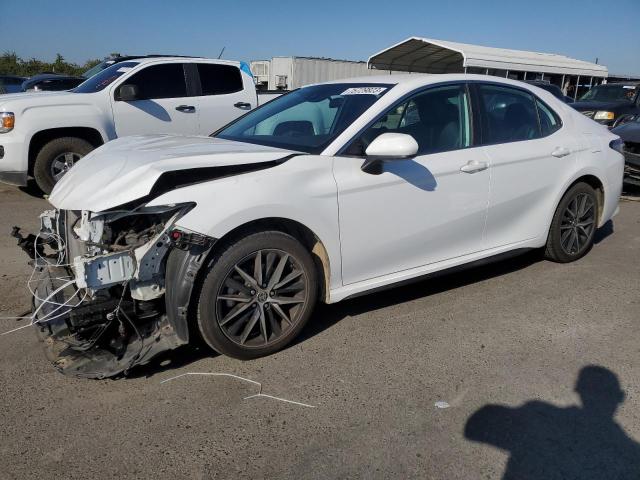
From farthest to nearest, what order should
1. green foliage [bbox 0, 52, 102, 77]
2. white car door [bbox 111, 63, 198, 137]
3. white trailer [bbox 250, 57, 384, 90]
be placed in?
1. green foliage [bbox 0, 52, 102, 77]
2. white trailer [bbox 250, 57, 384, 90]
3. white car door [bbox 111, 63, 198, 137]

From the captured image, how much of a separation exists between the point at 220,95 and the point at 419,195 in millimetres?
5535

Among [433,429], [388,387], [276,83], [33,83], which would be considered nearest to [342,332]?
[388,387]

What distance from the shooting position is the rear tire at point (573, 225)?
4.66m

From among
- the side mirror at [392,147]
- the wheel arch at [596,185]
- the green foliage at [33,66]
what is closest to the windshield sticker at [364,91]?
the side mirror at [392,147]

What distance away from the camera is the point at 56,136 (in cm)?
714

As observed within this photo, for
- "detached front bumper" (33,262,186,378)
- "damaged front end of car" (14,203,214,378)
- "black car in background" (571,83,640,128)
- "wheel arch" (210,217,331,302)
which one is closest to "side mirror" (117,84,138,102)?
"damaged front end of car" (14,203,214,378)

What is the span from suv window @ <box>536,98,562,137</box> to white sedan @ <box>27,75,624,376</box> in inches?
0.6

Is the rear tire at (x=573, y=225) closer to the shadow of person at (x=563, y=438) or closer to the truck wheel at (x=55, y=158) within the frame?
the shadow of person at (x=563, y=438)

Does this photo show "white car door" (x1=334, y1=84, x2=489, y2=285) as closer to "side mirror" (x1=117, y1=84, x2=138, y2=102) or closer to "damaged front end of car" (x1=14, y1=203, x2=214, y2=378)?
"damaged front end of car" (x1=14, y1=203, x2=214, y2=378)

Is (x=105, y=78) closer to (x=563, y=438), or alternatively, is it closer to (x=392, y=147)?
(x=392, y=147)

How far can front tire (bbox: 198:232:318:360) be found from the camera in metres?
2.92

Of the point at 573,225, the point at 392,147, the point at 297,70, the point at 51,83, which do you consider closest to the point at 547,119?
the point at 573,225

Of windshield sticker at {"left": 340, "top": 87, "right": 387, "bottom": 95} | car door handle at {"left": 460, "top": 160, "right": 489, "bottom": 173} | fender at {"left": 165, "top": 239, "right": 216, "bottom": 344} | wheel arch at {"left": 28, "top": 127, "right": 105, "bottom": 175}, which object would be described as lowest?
fender at {"left": 165, "top": 239, "right": 216, "bottom": 344}

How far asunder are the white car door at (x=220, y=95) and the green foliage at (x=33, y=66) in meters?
39.1
